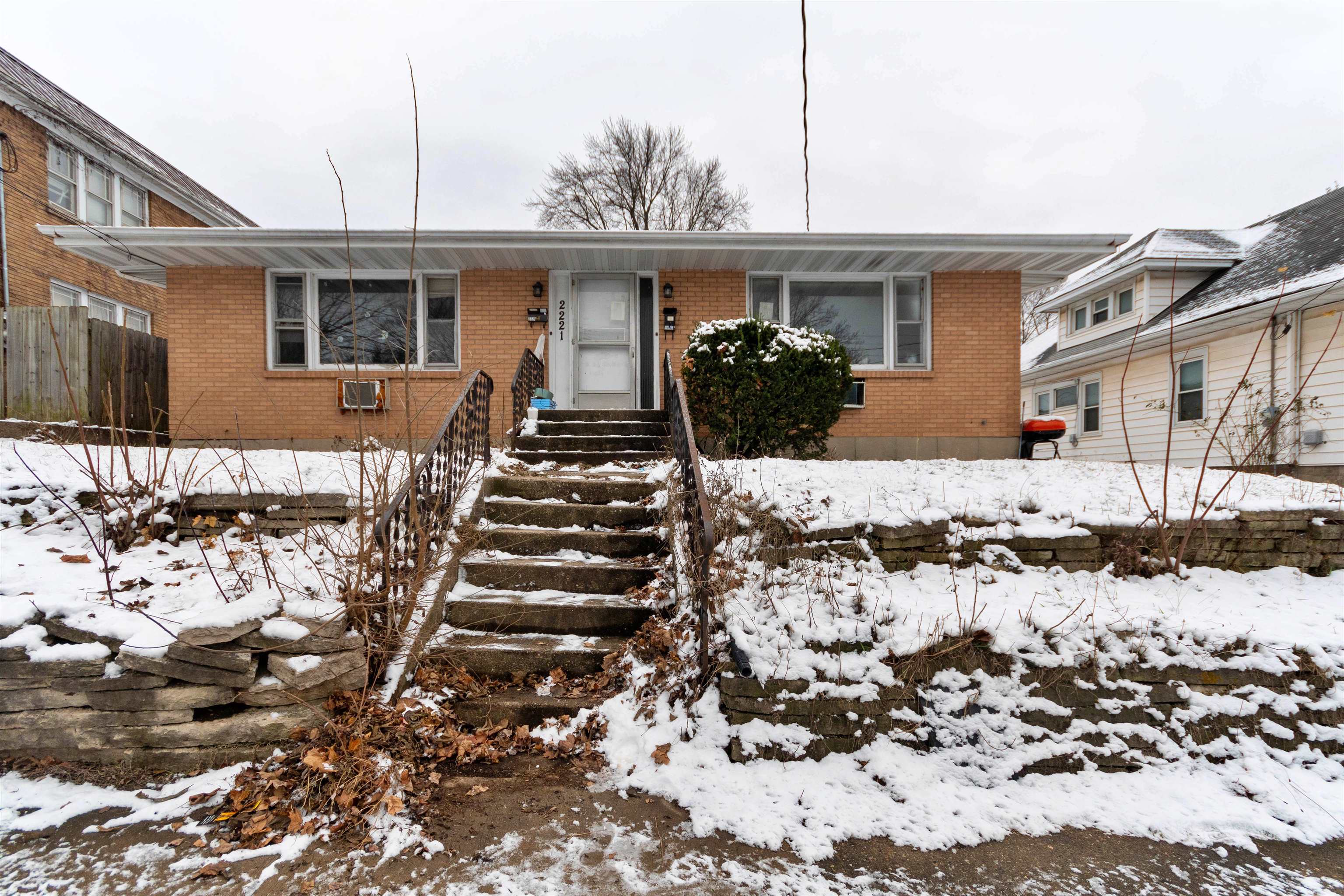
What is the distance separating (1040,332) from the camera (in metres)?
23.4

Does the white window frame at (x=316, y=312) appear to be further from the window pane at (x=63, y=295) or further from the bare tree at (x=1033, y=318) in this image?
the bare tree at (x=1033, y=318)

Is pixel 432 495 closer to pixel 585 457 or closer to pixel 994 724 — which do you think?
pixel 585 457

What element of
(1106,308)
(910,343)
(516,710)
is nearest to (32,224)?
(516,710)

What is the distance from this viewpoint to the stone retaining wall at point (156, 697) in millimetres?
2627

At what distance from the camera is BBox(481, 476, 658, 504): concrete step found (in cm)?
473

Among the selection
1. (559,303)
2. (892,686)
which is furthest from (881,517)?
(559,303)

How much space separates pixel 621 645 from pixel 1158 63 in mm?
11211

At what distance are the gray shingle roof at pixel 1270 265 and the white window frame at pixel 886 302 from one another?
145 inches

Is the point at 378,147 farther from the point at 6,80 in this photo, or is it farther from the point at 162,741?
the point at 6,80

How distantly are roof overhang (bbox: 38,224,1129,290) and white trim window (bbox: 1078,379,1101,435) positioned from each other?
243 inches

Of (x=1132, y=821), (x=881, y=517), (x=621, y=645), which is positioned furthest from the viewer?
(x=881, y=517)

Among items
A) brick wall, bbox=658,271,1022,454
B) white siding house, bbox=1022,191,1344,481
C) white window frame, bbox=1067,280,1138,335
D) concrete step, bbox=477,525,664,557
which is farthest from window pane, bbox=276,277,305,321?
white window frame, bbox=1067,280,1138,335

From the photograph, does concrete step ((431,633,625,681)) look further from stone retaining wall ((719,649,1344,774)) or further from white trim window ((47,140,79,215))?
white trim window ((47,140,79,215))

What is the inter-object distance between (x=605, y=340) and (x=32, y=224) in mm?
11175
